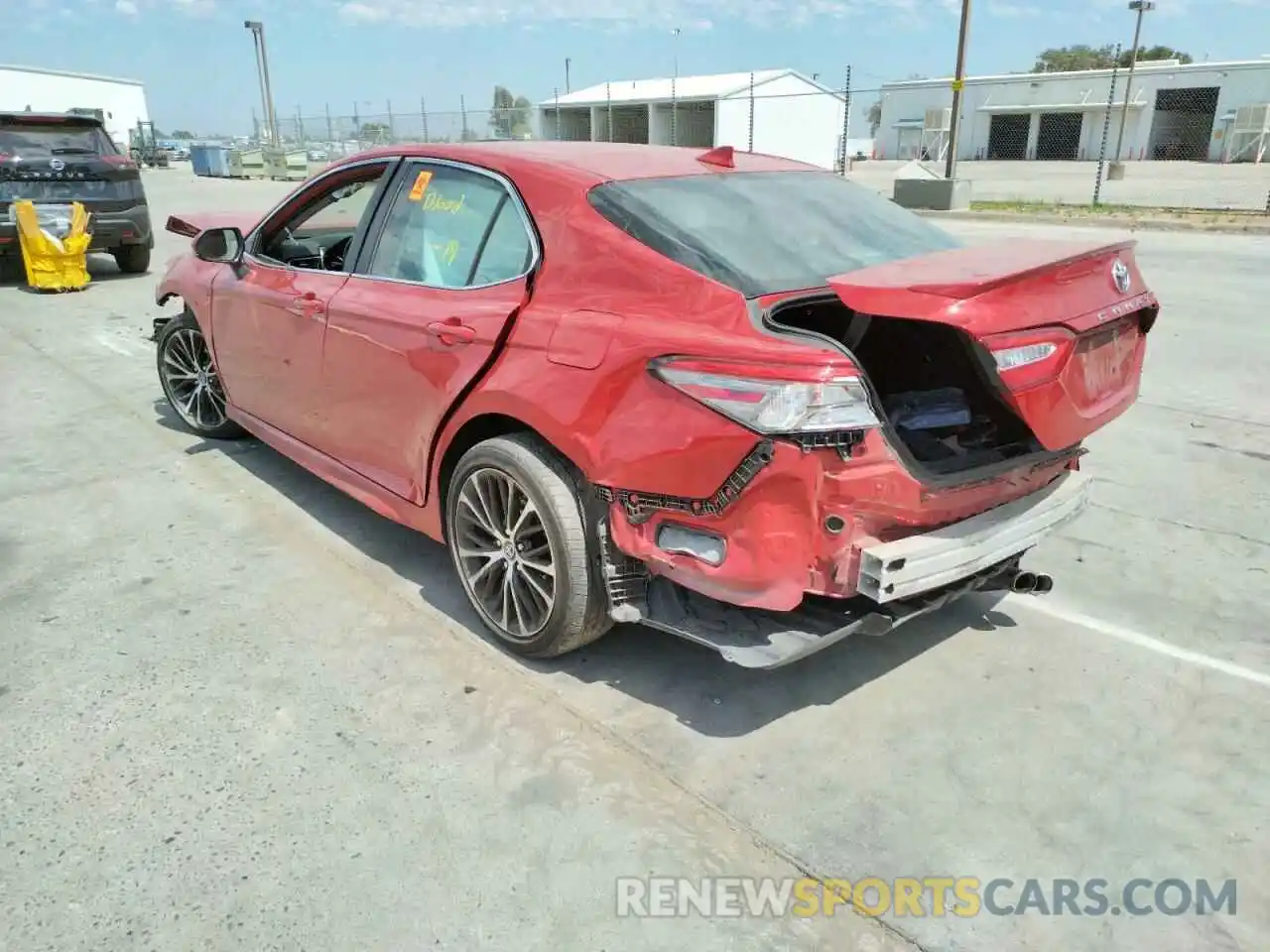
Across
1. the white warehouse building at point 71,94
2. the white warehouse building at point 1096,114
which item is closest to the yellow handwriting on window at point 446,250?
the white warehouse building at point 1096,114

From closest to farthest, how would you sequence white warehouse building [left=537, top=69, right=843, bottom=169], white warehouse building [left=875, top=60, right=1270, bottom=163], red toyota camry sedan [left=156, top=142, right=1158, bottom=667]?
red toyota camry sedan [left=156, top=142, right=1158, bottom=667] → white warehouse building [left=537, top=69, right=843, bottom=169] → white warehouse building [left=875, top=60, right=1270, bottom=163]

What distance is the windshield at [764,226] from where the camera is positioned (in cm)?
295

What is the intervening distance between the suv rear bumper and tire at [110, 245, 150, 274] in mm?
422

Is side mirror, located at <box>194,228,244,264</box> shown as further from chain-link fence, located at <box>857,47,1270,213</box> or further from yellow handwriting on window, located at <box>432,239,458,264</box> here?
chain-link fence, located at <box>857,47,1270,213</box>

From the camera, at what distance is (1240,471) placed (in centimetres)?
514

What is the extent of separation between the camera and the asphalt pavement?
227cm

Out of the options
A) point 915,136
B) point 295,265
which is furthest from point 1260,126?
point 295,265

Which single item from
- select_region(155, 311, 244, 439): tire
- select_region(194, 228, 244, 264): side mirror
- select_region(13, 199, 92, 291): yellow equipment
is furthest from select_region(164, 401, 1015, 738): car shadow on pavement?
select_region(13, 199, 92, 291): yellow equipment

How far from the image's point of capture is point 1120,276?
120 inches

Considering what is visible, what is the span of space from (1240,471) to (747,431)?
4025 mm

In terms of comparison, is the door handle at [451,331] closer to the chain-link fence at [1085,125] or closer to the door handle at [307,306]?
the door handle at [307,306]

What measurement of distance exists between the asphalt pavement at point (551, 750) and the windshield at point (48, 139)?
26.1 feet

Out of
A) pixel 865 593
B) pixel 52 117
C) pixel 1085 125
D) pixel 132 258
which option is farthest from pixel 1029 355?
pixel 1085 125

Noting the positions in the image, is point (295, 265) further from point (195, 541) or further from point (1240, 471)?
point (1240, 471)
